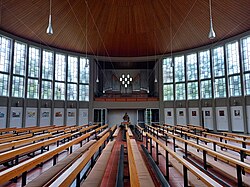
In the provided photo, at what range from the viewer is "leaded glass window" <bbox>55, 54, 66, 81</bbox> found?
45.6 feet

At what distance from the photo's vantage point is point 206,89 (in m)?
13.4

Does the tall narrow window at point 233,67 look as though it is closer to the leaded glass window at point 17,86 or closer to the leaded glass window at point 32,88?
the leaded glass window at point 32,88

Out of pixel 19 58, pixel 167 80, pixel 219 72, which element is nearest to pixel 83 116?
pixel 19 58

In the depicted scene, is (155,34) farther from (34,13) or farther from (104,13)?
(34,13)

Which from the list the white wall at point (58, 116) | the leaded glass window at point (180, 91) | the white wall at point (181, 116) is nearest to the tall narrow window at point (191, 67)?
the leaded glass window at point (180, 91)

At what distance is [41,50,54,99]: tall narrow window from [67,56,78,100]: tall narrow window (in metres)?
1.41

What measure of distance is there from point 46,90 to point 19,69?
2.35 m

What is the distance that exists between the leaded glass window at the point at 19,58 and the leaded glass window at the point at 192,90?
12473 mm

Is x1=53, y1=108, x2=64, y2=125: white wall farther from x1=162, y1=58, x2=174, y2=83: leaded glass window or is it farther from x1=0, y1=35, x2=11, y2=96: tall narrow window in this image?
x1=162, y1=58, x2=174, y2=83: leaded glass window

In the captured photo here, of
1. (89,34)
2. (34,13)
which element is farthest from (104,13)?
(34,13)

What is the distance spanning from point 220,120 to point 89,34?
437 inches

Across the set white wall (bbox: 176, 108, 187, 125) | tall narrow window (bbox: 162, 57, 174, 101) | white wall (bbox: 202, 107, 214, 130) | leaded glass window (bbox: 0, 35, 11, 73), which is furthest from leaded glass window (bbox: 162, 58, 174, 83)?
leaded glass window (bbox: 0, 35, 11, 73)

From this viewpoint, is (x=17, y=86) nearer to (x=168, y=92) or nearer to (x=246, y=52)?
(x=168, y=92)

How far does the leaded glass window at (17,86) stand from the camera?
11.4 m
